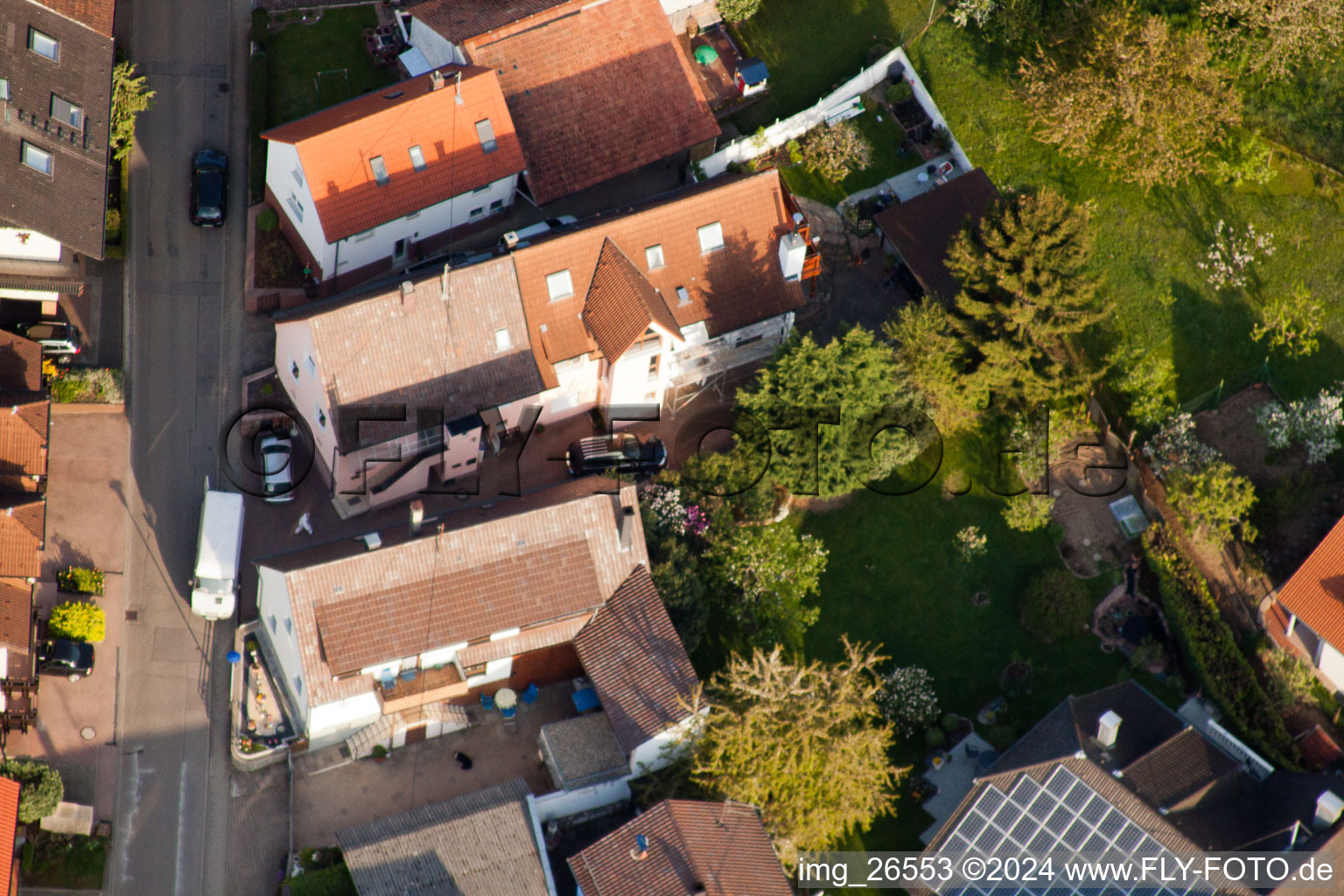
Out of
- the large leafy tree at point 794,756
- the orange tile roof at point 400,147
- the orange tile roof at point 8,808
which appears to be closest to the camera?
the orange tile roof at point 8,808

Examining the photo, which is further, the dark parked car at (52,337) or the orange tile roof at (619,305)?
the dark parked car at (52,337)

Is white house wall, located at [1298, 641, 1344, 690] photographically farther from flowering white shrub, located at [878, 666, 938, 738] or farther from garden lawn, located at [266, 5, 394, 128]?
garden lawn, located at [266, 5, 394, 128]

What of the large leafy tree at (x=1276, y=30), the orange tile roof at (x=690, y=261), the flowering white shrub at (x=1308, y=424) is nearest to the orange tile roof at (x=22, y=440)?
the orange tile roof at (x=690, y=261)

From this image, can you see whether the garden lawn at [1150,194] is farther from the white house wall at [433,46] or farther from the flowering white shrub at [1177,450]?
the white house wall at [433,46]

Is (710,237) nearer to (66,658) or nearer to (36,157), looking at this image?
(36,157)

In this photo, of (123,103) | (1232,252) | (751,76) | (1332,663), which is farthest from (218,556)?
(1232,252)

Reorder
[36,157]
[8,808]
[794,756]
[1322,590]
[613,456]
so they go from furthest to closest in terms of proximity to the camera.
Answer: [613,456] < [36,157] < [1322,590] < [794,756] < [8,808]
